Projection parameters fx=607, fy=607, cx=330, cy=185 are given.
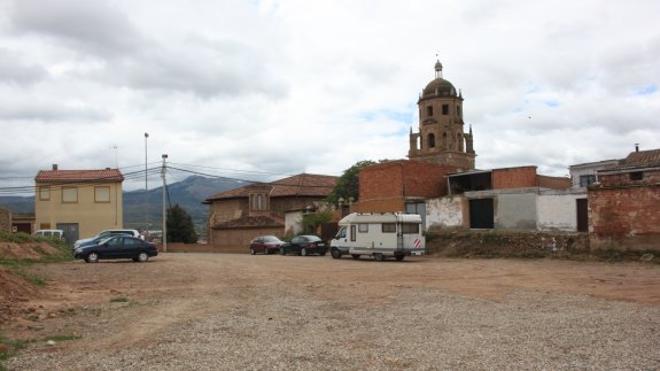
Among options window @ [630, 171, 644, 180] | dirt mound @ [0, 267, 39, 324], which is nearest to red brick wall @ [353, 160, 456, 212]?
window @ [630, 171, 644, 180]

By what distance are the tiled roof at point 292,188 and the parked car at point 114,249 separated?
3938cm

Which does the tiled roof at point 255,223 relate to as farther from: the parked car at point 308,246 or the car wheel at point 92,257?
the car wheel at point 92,257

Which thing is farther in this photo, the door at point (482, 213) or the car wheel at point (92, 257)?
the door at point (482, 213)

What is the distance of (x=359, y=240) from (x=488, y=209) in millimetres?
8887

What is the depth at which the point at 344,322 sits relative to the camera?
11.6 metres

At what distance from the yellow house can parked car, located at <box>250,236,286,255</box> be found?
17.5 m

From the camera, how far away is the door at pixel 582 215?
102ft

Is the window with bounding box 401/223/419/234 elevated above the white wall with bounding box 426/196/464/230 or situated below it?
below

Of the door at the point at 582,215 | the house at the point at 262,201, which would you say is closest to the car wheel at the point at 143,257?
the door at the point at 582,215

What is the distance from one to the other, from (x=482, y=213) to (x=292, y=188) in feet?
119

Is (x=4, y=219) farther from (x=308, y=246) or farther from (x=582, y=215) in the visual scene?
(x=582, y=215)

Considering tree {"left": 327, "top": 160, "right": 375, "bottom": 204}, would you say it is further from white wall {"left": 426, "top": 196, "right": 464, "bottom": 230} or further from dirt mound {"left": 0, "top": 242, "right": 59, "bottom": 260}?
dirt mound {"left": 0, "top": 242, "right": 59, "bottom": 260}

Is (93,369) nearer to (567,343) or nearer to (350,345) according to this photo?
(350,345)

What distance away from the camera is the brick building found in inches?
1022
